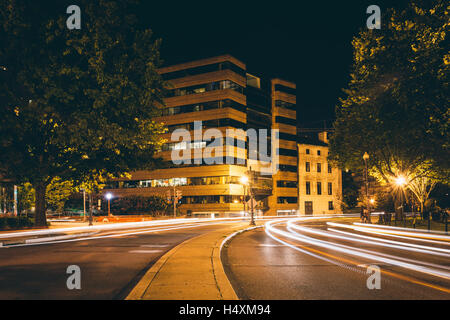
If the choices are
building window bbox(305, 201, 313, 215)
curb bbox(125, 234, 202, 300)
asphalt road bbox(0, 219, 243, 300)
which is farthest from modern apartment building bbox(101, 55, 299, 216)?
curb bbox(125, 234, 202, 300)

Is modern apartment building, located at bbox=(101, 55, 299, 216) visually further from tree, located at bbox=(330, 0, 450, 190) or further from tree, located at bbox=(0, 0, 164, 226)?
tree, located at bbox=(0, 0, 164, 226)

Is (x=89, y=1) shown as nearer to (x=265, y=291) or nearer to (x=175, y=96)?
(x=265, y=291)

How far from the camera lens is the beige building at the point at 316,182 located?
83.1 metres

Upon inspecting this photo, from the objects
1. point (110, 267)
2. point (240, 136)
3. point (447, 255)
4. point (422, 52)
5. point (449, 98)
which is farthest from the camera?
point (240, 136)

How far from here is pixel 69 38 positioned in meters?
21.2

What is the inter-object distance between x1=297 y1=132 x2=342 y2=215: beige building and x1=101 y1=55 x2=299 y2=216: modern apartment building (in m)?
1.59

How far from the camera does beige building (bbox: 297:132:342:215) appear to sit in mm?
83062

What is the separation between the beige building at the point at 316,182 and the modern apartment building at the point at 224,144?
159 centimetres

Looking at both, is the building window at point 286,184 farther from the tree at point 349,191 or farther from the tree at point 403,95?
the tree at point 403,95

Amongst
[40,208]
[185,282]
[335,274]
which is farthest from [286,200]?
[185,282]

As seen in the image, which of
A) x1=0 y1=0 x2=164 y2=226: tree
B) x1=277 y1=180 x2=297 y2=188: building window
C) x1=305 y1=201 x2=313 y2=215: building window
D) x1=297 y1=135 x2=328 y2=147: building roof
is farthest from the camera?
x1=297 y1=135 x2=328 y2=147: building roof
